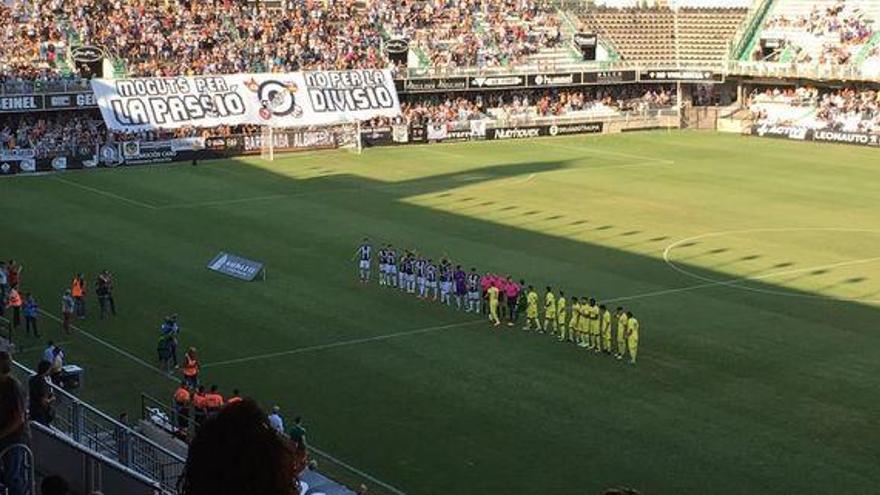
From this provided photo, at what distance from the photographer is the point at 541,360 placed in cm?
2612

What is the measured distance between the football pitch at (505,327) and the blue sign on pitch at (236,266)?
18.5 inches

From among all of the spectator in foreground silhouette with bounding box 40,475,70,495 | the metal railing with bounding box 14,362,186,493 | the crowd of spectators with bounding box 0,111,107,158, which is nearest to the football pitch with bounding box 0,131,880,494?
the crowd of spectators with bounding box 0,111,107,158

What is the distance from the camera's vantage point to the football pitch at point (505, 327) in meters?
20.8

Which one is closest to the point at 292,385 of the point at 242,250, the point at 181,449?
the point at 181,449

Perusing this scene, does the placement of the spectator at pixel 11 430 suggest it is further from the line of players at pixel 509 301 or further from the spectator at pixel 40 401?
the line of players at pixel 509 301

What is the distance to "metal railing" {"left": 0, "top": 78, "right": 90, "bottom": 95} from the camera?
5666 centimetres

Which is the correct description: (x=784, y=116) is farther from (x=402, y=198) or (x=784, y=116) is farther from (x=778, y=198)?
(x=402, y=198)

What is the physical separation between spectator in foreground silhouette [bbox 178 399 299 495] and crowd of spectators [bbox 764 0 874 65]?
70.6 m

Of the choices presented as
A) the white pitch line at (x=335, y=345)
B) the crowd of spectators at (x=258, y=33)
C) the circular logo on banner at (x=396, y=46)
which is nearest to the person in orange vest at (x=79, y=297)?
the white pitch line at (x=335, y=345)

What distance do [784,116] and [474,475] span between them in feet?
183

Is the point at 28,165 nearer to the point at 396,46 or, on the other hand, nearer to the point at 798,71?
the point at 396,46

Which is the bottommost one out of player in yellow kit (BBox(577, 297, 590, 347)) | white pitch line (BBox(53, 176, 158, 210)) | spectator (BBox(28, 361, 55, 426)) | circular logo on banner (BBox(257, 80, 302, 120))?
player in yellow kit (BBox(577, 297, 590, 347))

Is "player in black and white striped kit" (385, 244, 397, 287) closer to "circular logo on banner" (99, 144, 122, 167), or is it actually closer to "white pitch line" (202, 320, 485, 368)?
"white pitch line" (202, 320, 485, 368)

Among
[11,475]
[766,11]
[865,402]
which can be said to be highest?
[766,11]
